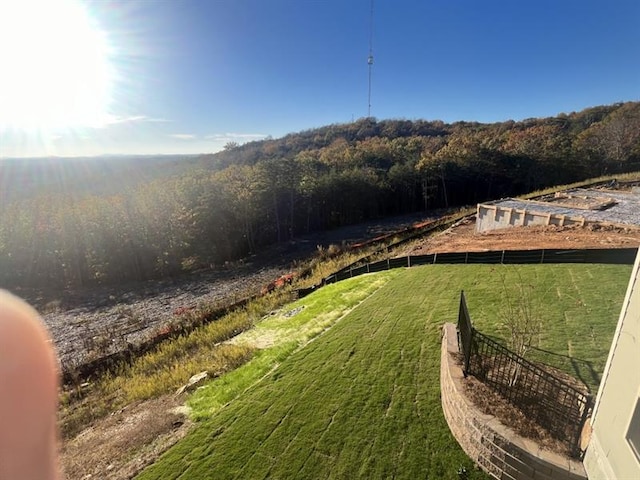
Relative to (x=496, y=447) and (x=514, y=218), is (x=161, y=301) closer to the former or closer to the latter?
(x=496, y=447)

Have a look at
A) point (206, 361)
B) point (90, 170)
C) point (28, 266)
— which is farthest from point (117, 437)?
point (90, 170)

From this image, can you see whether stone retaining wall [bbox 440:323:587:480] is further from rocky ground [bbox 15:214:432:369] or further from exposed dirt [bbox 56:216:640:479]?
rocky ground [bbox 15:214:432:369]

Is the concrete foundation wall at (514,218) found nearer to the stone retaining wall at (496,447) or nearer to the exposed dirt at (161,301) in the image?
the exposed dirt at (161,301)

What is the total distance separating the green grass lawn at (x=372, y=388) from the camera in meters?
4.40

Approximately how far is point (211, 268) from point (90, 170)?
68.0ft

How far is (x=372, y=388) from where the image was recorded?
5500 millimetres

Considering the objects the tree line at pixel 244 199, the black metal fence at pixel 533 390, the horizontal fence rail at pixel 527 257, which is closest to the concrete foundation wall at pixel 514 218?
the horizontal fence rail at pixel 527 257

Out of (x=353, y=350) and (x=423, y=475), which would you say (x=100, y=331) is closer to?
(x=353, y=350)

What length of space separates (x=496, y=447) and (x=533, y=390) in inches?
42.8

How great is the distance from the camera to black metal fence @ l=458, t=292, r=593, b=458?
368 cm

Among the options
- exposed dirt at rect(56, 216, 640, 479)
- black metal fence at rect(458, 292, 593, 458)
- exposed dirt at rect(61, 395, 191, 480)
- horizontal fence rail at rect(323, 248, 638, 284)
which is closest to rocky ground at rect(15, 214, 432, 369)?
exposed dirt at rect(56, 216, 640, 479)

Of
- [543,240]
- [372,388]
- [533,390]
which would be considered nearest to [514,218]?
[543,240]

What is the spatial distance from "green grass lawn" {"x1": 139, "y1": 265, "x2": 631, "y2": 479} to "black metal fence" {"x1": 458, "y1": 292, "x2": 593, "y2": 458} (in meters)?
0.84

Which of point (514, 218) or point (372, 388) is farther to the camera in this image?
point (514, 218)
